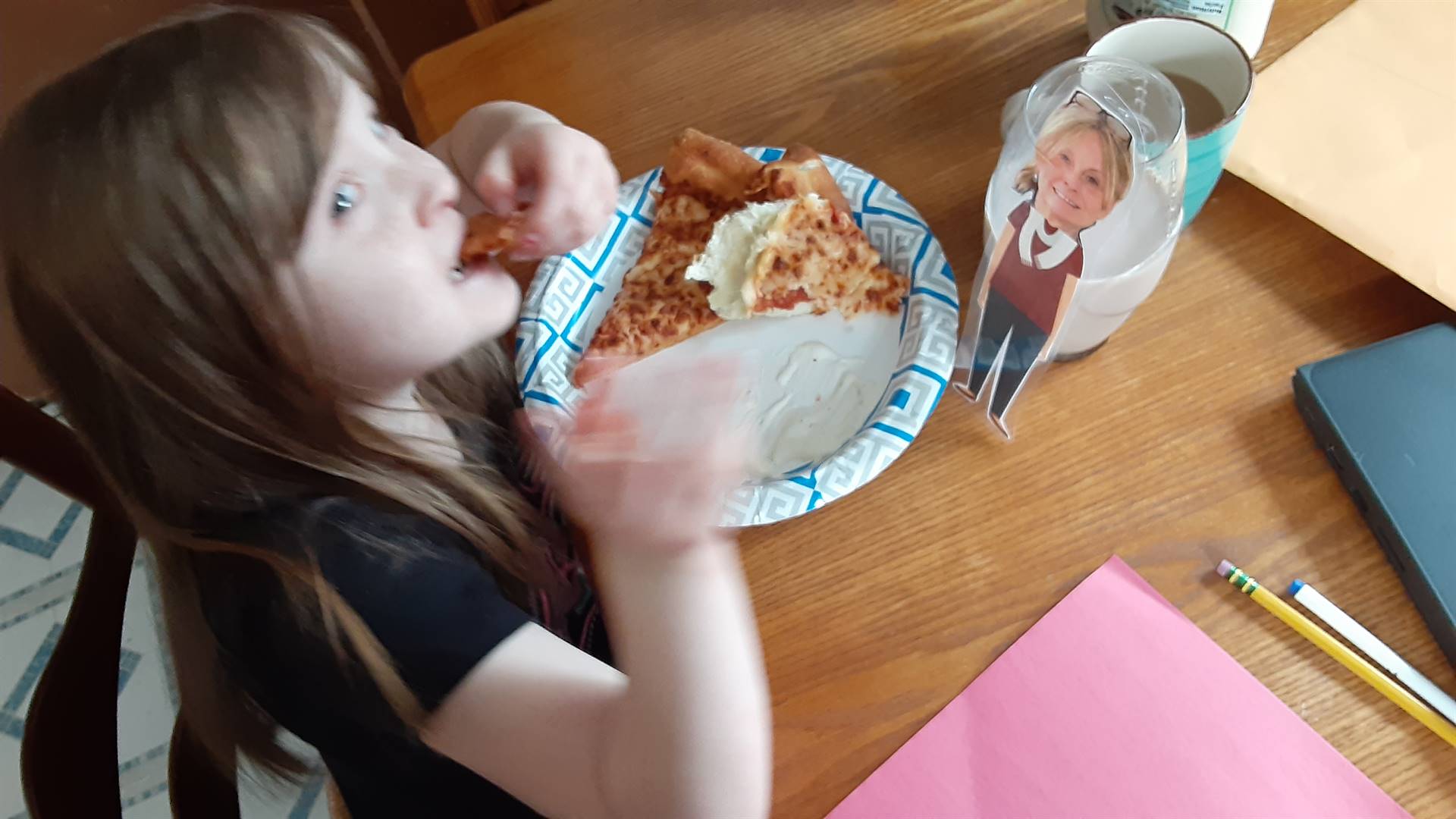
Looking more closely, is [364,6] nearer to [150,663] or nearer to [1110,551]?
[150,663]

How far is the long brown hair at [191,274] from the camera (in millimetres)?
454

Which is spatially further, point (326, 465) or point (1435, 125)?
point (1435, 125)

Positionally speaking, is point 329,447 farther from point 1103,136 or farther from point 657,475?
point 1103,136

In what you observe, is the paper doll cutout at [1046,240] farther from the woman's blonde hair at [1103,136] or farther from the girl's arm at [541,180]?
the girl's arm at [541,180]

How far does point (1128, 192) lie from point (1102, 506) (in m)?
0.19

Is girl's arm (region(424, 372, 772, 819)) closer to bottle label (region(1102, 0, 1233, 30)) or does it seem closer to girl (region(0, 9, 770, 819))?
girl (region(0, 9, 770, 819))

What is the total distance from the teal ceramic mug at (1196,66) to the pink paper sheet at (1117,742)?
10.3 inches

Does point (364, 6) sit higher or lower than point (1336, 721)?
higher

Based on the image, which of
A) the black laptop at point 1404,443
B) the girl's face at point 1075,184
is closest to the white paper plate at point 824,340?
the girl's face at point 1075,184

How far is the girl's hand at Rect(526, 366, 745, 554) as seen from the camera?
404mm

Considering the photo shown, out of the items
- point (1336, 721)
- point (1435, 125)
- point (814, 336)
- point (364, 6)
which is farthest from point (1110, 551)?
point (364, 6)

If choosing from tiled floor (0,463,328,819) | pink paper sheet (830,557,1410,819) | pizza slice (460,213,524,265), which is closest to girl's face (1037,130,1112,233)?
pink paper sheet (830,557,1410,819)

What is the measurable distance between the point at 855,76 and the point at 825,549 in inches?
16.1

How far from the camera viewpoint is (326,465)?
54cm
